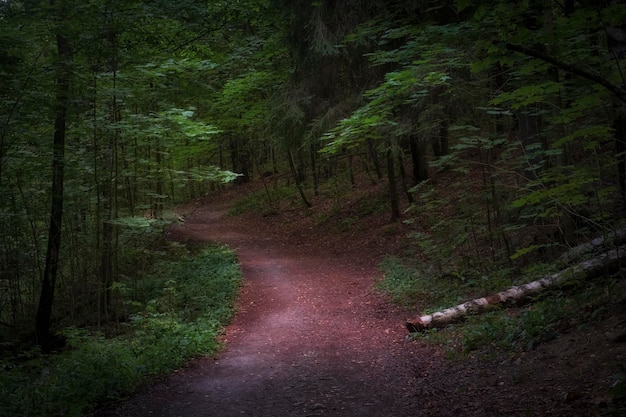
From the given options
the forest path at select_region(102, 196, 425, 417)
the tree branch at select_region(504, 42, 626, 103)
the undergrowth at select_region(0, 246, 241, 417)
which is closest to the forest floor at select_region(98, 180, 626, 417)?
the forest path at select_region(102, 196, 425, 417)

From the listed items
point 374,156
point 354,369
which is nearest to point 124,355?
point 354,369

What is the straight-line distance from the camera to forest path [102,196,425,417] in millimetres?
5898

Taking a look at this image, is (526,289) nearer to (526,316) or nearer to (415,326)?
(526,316)

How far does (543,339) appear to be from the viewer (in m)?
5.71

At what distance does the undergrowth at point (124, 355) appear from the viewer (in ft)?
19.2

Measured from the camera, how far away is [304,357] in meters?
7.85

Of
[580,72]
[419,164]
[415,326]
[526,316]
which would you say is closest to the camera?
[580,72]

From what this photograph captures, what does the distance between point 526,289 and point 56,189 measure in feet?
32.2

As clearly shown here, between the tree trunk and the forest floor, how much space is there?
4470 millimetres

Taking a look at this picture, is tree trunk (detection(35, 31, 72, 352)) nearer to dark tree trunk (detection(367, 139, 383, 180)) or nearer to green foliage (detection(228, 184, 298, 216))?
dark tree trunk (detection(367, 139, 383, 180))

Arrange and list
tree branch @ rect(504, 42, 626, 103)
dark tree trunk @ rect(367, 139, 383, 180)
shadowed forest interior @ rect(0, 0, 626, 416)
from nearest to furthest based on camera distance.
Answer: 1. tree branch @ rect(504, 42, 626, 103)
2. shadowed forest interior @ rect(0, 0, 626, 416)
3. dark tree trunk @ rect(367, 139, 383, 180)

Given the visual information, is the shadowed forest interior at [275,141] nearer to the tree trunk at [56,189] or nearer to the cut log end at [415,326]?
the tree trunk at [56,189]

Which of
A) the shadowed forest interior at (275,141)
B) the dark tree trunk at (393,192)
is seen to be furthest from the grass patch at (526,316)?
the dark tree trunk at (393,192)

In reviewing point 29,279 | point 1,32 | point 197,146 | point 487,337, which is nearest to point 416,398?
point 487,337
